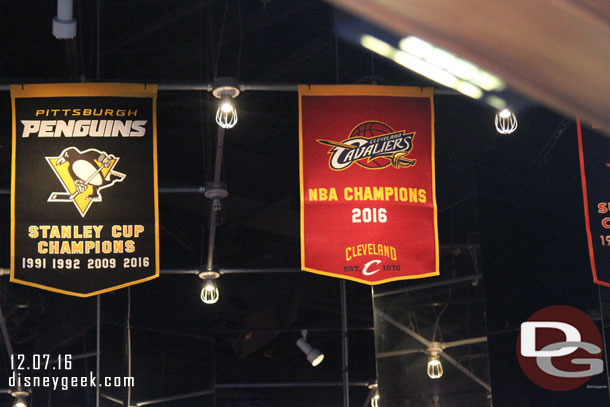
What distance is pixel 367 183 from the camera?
25.1ft

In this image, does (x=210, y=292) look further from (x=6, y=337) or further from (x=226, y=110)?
(x=226, y=110)

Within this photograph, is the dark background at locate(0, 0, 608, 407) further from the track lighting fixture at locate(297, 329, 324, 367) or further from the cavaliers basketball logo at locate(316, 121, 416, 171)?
the cavaliers basketball logo at locate(316, 121, 416, 171)

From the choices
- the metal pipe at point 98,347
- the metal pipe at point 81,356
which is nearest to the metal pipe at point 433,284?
the metal pipe at point 98,347

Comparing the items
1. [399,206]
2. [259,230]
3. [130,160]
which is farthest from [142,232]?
[259,230]

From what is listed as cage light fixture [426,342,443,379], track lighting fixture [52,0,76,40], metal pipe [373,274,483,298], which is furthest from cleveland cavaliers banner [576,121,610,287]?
track lighting fixture [52,0,76,40]

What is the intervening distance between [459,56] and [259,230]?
374 inches

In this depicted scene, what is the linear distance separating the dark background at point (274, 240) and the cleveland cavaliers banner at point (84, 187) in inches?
57.6

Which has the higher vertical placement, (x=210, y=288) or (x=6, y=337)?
(x=210, y=288)

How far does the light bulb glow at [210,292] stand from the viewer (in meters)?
9.62

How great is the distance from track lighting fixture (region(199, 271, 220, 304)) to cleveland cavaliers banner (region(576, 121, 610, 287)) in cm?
396

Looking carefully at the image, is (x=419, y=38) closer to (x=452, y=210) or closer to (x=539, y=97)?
(x=539, y=97)

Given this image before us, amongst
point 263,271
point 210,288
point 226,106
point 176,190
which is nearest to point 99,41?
point 176,190

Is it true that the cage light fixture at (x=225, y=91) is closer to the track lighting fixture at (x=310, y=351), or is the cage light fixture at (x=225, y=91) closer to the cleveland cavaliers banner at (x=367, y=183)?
the cleveland cavaliers banner at (x=367, y=183)

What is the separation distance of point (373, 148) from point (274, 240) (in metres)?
2.88
